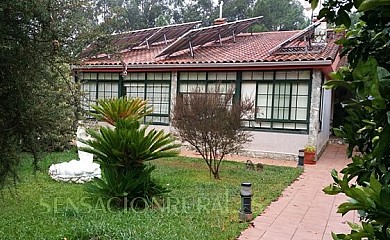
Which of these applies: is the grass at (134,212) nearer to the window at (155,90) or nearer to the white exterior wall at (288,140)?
the white exterior wall at (288,140)

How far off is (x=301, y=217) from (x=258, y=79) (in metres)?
7.21

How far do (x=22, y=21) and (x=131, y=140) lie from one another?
9.61 feet

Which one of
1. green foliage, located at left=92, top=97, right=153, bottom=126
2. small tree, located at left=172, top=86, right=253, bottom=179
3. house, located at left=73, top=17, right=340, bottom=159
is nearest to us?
green foliage, located at left=92, top=97, right=153, bottom=126

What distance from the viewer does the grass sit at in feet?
14.6

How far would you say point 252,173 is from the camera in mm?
8992

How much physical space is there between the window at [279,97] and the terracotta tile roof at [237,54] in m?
0.55

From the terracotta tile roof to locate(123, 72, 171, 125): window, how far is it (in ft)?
1.96

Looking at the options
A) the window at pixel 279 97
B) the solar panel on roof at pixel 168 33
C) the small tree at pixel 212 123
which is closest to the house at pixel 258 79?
the window at pixel 279 97

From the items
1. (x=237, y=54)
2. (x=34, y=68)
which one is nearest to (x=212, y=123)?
(x=34, y=68)

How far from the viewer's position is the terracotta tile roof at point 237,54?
38.3ft

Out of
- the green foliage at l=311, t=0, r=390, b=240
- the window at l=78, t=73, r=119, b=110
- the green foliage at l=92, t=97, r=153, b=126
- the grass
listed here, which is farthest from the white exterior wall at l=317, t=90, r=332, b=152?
the green foliage at l=311, t=0, r=390, b=240

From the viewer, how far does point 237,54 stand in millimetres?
13672

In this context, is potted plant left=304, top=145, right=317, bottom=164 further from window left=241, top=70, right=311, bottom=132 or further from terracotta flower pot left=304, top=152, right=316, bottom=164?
window left=241, top=70, right=311, bottom=132

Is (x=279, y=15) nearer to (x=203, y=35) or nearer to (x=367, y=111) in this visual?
(x=203, y=35)
